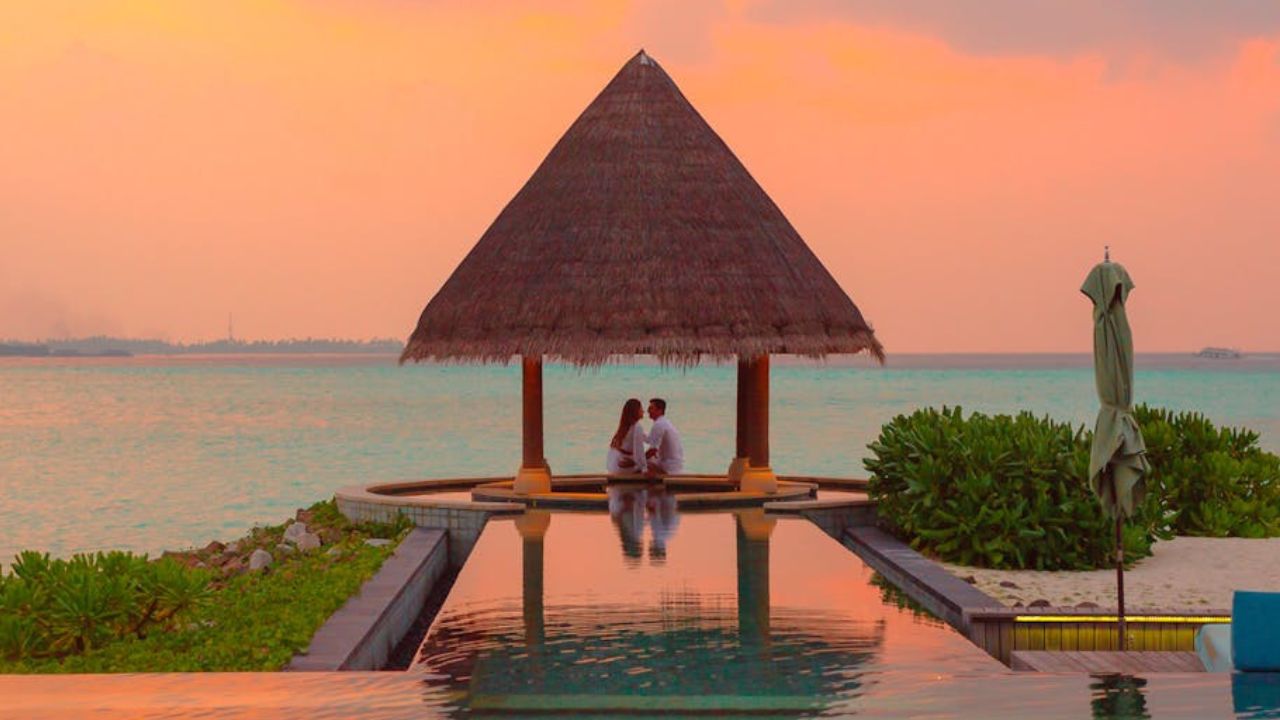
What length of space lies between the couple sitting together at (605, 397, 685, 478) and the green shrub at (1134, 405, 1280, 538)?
16.4 ft

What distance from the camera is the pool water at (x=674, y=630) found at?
8188mm

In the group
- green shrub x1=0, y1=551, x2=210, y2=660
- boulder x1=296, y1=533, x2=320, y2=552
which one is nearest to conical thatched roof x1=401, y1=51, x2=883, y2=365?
boulder x1=296, y1=533, x2=320, y2=552

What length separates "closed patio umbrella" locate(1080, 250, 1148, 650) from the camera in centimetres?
1034

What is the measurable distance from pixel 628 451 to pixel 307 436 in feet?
189

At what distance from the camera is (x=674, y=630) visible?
10.0 m

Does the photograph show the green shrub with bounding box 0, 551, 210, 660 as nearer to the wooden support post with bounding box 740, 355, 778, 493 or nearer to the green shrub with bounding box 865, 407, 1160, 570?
the green shrub with bounding box 865, 407, 1160, 570

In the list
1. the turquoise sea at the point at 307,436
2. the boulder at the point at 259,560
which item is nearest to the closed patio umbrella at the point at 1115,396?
the boulder at the point at 259,560

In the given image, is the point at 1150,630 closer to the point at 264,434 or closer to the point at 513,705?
the point at 513,705

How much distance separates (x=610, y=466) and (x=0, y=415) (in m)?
86.2

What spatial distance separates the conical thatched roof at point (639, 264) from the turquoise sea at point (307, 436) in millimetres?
19923

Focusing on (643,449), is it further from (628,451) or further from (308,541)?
(308,541)

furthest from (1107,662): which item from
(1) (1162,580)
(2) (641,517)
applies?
(2) (641,517)

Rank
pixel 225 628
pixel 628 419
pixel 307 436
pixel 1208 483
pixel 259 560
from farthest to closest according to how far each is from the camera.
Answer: pixel 307 436, pixel 628 419, pixel 1208 483, pixel 259 560, pixel 225 628

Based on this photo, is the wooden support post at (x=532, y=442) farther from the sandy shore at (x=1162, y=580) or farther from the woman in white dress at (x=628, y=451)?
the sandy shore at (x=1162, y=580)
